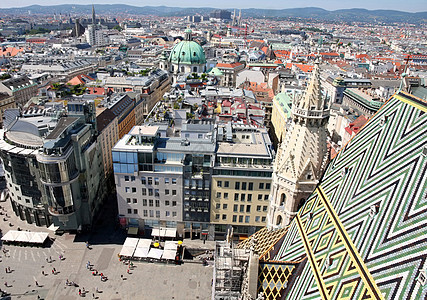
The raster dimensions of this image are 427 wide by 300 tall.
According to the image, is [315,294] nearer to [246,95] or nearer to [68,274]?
[68,274]

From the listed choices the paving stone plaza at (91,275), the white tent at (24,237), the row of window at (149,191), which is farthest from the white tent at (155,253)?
the white tent at (24,237)

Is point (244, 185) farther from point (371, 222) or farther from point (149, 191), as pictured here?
point (371, 222)

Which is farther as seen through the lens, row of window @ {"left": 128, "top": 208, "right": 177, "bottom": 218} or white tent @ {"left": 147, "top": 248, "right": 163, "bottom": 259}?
row of window @ {"left": 128, "top": 208, "right": 177, "bottom": 218}

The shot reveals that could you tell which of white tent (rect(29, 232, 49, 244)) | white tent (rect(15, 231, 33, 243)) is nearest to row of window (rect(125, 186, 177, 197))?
white tent (rect(29, 232, 49, 244))

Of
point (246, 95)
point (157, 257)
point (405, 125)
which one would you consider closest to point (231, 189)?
point (157, 257)

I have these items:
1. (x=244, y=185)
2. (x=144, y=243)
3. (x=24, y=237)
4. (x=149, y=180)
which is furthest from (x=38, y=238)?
(x=244, y=185)

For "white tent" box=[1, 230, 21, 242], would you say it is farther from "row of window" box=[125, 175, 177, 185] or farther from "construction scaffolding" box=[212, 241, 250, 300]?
"construction scaffolding" box=[212, 241, 250, 300]
